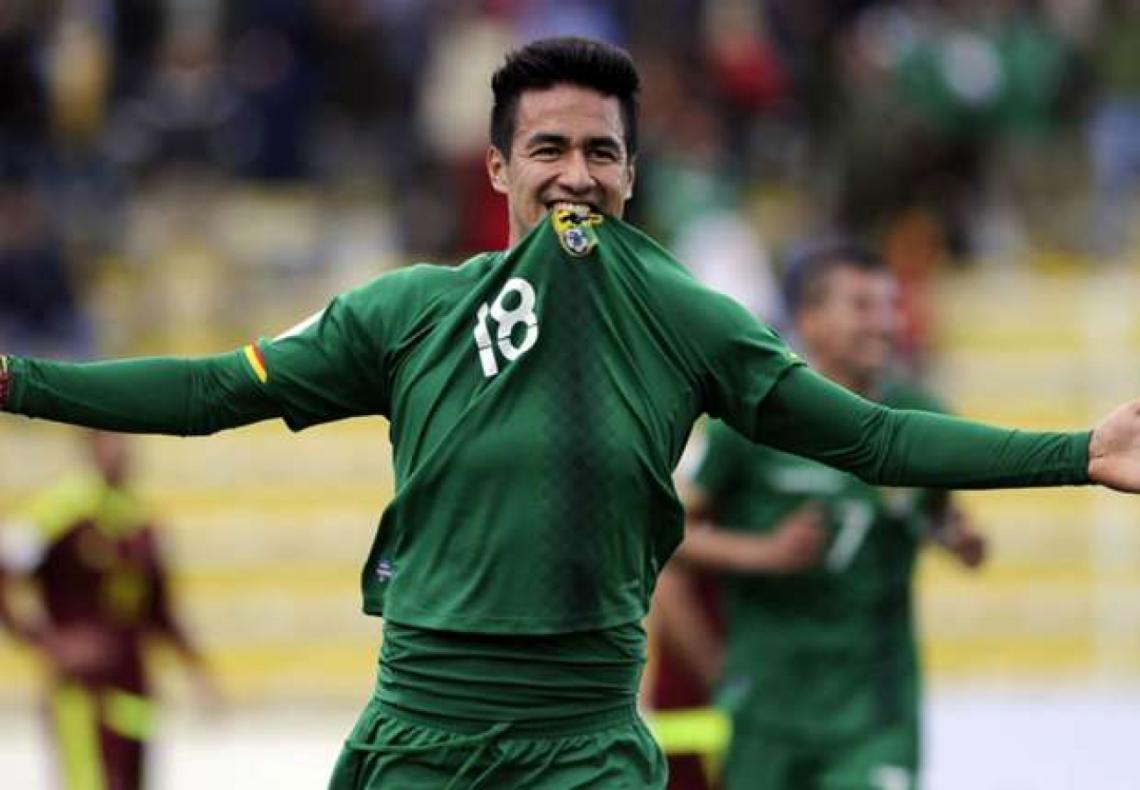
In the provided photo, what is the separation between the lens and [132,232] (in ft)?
65.0

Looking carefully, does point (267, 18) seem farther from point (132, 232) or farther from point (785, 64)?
point (785, 64)

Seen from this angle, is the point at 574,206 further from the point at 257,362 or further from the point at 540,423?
the point at 257,362

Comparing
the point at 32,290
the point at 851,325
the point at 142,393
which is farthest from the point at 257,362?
the point at 32,290

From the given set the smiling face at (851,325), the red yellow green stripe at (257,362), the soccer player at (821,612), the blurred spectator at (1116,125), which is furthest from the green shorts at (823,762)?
the blurred spectator at (1116,125)

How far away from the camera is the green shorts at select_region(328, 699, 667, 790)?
5.34 meters

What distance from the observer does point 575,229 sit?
5.35 m

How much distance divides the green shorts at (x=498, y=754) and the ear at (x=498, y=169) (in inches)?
39.9

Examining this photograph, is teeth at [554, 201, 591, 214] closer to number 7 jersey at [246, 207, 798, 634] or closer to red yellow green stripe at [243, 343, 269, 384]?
number 7 jersey at [246, 207, 798, 634]

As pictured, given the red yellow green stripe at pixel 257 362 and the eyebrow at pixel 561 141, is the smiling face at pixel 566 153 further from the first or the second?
the red yellow green stripe at pixel 257 362

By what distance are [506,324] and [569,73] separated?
0.49m

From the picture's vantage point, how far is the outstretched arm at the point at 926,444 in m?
5.15

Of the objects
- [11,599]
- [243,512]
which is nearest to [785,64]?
[243,512]

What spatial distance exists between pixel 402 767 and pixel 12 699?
12997mm

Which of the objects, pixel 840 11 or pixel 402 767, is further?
pixel 840 11
